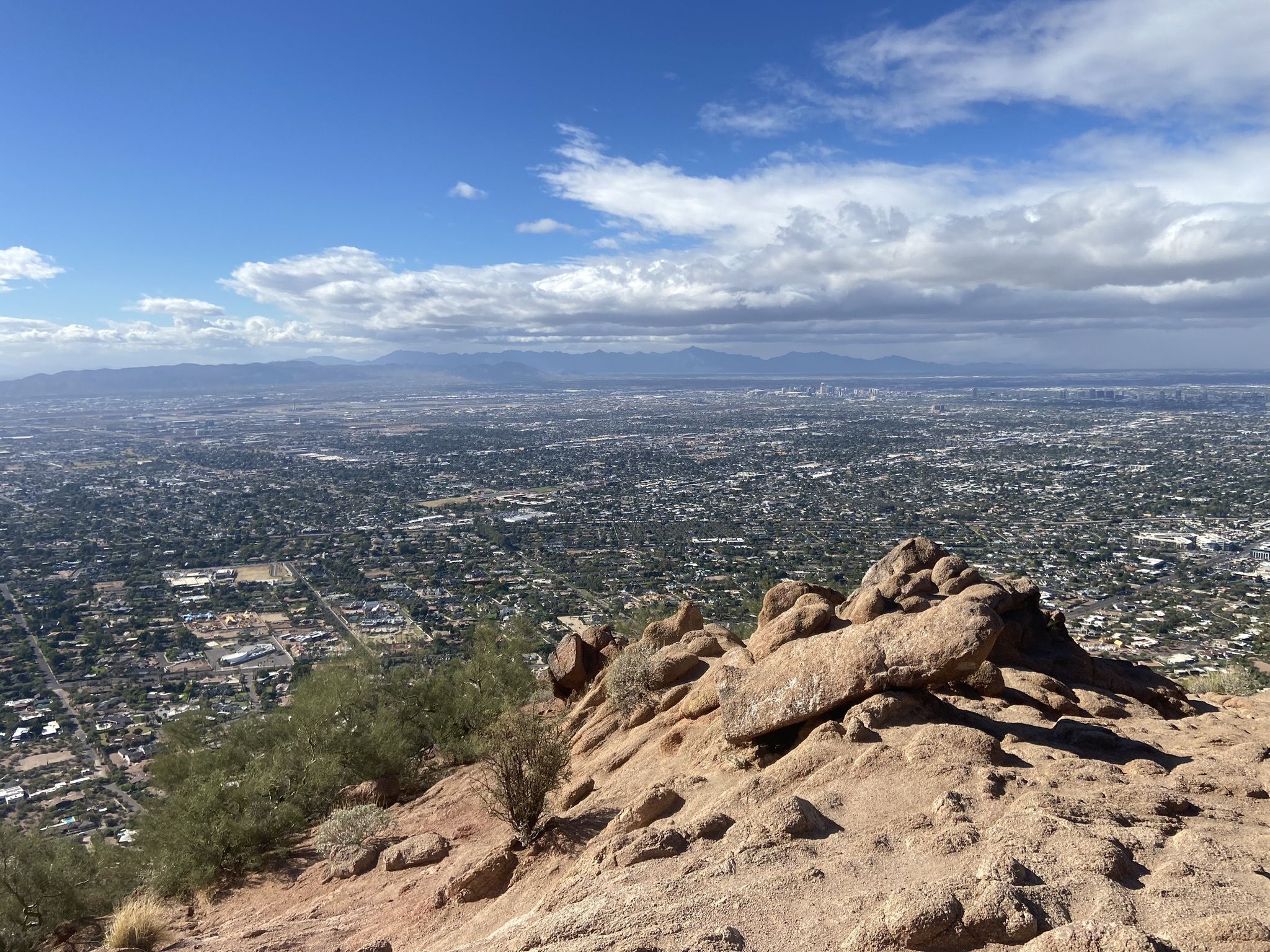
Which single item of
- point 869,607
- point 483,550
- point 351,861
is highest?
point 869,607

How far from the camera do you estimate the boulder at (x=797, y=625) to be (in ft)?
62.6

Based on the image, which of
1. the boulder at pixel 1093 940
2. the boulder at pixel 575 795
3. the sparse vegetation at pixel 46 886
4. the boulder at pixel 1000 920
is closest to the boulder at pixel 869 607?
the boulder at pixel 575 795

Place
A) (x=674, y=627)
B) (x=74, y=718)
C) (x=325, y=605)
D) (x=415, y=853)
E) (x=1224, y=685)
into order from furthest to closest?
(x=325, y=605) < (x=74, y=718) < (x=674, y=627) < (x=1224, y=685) < (x=415, y=853)

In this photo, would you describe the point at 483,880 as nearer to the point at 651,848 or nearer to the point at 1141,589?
the point at 651,848

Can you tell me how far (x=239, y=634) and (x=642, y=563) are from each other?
112 ft

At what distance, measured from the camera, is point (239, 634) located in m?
51.4

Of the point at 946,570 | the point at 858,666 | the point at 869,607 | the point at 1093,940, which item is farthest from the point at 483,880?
the point at 946,570

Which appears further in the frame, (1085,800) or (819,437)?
(819,437)

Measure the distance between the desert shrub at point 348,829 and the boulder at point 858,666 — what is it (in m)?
8.29

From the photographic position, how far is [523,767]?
13.4 metres

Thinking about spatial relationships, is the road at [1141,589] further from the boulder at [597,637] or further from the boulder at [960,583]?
the boulder at [597,637]

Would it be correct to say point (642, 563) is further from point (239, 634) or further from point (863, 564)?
point (239, 634)

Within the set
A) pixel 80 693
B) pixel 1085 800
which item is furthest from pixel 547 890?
pixel 80 693

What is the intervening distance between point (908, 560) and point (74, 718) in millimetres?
43855
